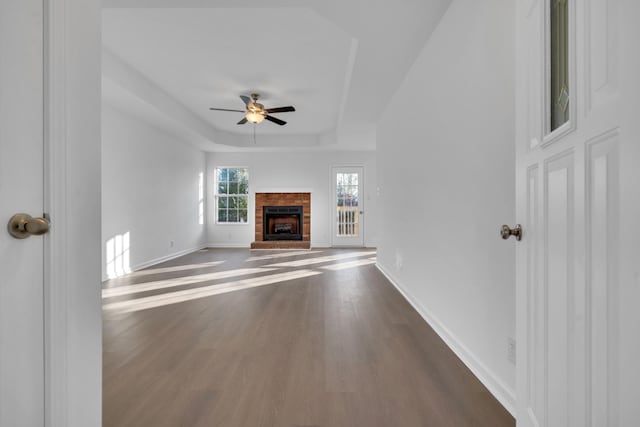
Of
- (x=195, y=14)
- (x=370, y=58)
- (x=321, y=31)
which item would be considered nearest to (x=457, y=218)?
(x=370, y=58)

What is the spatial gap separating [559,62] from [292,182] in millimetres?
7738

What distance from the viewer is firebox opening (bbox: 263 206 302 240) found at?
8.56 m

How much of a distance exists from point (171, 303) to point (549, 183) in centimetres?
346

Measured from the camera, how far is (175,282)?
173 inches

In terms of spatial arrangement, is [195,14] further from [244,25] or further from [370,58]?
[370,58]

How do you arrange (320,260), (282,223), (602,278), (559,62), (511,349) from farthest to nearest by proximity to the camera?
1. (282,223)
2. (320,260)
3. (511,349)
4. (559,62)
5. (602,278)

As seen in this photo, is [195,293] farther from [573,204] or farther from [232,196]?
[232,196]

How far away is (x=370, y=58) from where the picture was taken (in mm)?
3248

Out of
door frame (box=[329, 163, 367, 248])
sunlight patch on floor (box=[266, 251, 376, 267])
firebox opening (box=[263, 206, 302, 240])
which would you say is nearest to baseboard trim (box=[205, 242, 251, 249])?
firebox opening (box=[263, 206, 302, 240])

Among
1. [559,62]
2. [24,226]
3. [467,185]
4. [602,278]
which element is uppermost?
[559,62]

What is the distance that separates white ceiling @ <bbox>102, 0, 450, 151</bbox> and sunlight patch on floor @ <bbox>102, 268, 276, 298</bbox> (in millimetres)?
2459

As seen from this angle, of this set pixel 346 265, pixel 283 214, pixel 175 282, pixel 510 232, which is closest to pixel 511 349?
pixel 510 232

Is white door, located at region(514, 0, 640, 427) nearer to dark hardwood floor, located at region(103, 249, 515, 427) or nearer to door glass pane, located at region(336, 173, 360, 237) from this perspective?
dark hardwood floor, located at region(103, 249, 515, 427)

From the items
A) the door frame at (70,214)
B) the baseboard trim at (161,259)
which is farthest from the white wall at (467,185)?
the baseboard trim at (161,259)
